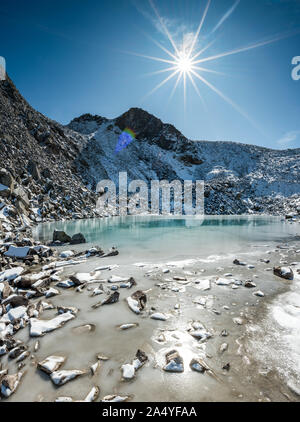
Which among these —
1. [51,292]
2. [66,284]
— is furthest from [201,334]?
[66,284]

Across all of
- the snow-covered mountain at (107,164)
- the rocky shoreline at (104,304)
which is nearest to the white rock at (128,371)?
the rocky shoreline at (104,304)

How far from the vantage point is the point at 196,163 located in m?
81.2

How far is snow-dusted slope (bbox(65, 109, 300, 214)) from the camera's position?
179 ft

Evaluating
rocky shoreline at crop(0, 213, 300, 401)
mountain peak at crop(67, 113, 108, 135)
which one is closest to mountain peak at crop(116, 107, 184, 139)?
mountain peak at crop(67, 113, 108, 135)

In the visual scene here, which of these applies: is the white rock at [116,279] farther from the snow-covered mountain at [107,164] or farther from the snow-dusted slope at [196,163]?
the snow-dusted slope at [196,163]

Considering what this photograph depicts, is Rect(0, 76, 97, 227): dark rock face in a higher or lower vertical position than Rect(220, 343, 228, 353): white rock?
higher

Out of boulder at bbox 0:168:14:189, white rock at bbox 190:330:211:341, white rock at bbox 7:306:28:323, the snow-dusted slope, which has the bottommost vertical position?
white rock at bbox 190:330:211:341

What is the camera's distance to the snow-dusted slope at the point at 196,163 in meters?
54.6

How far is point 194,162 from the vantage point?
267 ft

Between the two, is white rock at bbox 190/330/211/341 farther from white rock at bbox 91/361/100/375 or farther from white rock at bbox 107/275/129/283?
white rock at bbox 107/275/129/283

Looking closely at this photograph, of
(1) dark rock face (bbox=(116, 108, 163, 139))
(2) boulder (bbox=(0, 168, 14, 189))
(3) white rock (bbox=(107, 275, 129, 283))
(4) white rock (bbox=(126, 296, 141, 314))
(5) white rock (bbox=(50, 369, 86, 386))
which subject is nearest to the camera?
(5) white rock (bbox=(50, 369, 86, 386))

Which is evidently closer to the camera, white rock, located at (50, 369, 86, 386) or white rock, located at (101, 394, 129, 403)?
white rock, located at (101, 394, 129, 403)

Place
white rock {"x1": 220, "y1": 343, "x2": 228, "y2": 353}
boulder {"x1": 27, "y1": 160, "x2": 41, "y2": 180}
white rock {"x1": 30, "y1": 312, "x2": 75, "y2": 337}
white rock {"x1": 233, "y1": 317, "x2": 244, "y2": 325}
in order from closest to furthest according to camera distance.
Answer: white rock {"x1": 220, "y1": 343, "x2": 228, "y2": 353}, white rock {"x1": 30, "y1": 312, "x2": 75, "y2": 337}, white rock {"x1": 233, "y1": 317, "x2": 244, "y2": 325}, boulder {"x1": 27, "y1": 160, "x2": 41, "y2": 180}

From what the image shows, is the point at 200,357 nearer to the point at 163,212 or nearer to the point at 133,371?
the point at 133,371
